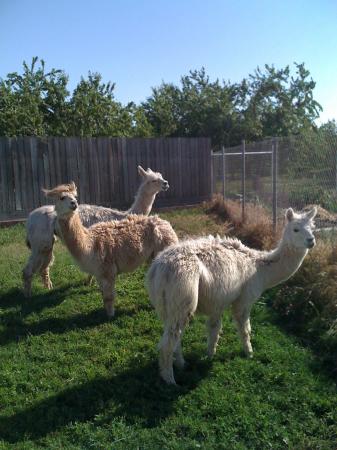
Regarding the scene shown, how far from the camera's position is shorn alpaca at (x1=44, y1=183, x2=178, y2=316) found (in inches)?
225

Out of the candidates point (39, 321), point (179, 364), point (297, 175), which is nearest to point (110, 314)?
point (39, 321)

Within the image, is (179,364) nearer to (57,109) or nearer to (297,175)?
(297,175)

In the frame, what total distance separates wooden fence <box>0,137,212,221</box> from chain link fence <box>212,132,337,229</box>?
11.5 ft

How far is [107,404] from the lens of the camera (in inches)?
155

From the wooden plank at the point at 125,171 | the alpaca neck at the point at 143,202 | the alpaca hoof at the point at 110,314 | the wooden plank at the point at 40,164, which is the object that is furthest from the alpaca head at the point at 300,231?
the wooden plank at the point at 125,171

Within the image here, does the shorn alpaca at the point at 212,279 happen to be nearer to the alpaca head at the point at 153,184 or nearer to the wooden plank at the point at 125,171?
the alpaca head at the point at 153,184

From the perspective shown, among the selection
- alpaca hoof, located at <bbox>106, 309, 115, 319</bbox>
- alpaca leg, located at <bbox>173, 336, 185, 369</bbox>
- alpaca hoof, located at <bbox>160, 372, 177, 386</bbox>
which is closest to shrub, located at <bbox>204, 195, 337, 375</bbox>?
alpaca leg, located at <bbox>173, 336, 185, 369</bbox>

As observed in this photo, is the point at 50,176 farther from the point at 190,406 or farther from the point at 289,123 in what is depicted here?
the point at 289,123

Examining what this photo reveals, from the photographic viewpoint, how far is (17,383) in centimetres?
430

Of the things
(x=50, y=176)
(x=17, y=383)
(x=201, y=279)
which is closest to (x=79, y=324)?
(x=17, y=383)

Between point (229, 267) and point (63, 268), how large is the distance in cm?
431

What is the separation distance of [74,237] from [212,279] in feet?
7.14

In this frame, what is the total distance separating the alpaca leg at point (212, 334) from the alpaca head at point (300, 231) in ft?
4.09

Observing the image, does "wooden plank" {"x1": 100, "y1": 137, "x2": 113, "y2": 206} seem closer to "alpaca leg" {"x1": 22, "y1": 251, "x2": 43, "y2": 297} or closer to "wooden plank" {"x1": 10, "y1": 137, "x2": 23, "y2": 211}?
"wooden plank" {"x1": 10, "y1": 137, "x2": 23, "y2": 211}
